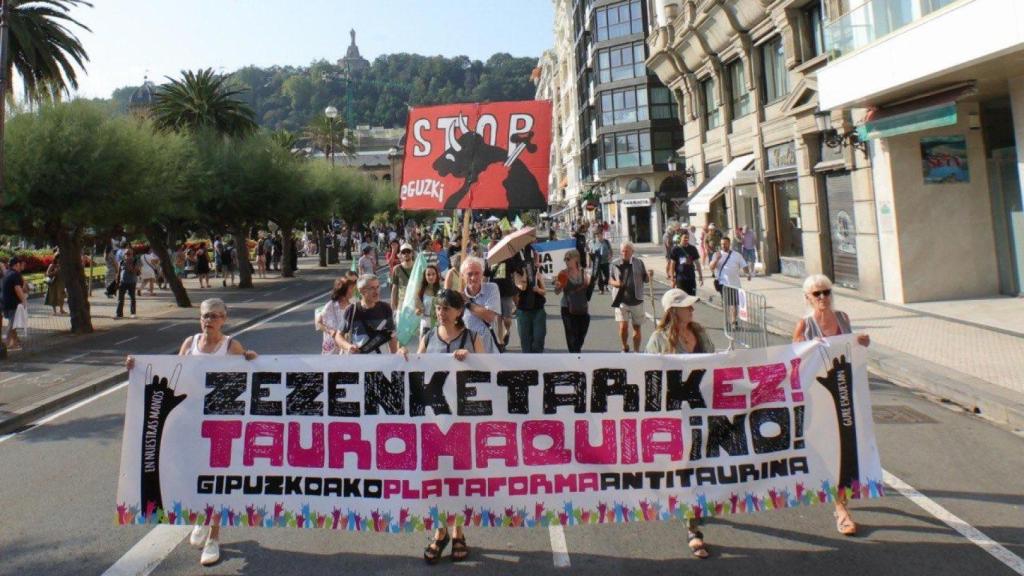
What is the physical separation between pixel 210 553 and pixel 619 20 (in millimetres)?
50512

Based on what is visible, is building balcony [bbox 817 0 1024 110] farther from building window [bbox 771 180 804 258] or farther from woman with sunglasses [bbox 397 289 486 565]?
woman with sunglasses [bbox 397 289 486 565]

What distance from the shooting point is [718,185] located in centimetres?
2630

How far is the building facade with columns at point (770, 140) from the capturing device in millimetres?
19031

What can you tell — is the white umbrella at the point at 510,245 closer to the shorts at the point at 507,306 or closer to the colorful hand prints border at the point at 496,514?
the shorts at the point at 507,306

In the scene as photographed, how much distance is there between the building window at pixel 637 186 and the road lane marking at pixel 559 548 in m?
48.3

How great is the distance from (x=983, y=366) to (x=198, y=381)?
29.4 ft

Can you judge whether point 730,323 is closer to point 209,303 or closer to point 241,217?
point 209,303

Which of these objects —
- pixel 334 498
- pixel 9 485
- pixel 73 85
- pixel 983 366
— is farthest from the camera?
pixel 73 85

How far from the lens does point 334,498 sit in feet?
15.5

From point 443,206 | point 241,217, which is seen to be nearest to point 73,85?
point 241,217

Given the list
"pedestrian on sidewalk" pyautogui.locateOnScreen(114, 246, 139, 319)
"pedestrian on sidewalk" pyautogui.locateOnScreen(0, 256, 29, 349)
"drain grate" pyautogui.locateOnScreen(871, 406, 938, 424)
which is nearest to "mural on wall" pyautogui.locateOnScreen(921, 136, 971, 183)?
"drain grate" pyautogui.locateOnScreen(871, 406, 938, 424)

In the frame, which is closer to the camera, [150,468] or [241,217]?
[150,468]

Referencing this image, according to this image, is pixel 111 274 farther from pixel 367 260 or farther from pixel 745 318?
pixel 745 318

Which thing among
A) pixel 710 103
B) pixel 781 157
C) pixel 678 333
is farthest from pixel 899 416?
pixel 710 103
